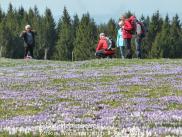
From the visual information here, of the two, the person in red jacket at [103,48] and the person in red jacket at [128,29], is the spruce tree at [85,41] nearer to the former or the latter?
the person in red jacket at [103,48]

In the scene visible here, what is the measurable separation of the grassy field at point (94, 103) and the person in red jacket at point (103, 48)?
12.4m

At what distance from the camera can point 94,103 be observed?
20406 millimetres

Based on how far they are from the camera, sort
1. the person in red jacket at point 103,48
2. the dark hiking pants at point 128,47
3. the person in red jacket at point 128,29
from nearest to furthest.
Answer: the person in red jacket at point 128,29 < the dark hiking pants at point 128,47 < the person in red jacket at point 103,48

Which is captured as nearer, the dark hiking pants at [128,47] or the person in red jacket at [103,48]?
the dark hiking pants at [128,47]

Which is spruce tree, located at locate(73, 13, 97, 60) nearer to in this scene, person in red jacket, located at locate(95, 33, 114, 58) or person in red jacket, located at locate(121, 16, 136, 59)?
person in red jacket, located at locate(95, 33, 114, 58)

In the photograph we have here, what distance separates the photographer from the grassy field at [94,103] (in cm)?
1365

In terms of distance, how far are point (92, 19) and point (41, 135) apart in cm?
17122

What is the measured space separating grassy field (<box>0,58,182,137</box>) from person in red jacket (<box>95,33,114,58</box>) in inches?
489

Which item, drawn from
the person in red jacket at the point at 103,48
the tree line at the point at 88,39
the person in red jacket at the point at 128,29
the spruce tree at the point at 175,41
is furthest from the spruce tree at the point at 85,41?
the person in red jacket at the point at 128,29

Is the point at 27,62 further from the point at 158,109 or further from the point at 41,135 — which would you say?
the point at 41,135

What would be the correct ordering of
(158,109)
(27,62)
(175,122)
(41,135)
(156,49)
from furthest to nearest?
1. (156,49)
2. (27,62)
3. (158,109)
4. (175,122)
5. (41,135)

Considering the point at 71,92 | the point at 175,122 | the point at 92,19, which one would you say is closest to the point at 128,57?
the point at 71,92

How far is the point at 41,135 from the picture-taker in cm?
1278

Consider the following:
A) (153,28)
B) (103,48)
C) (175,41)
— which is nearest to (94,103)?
(103,48)
